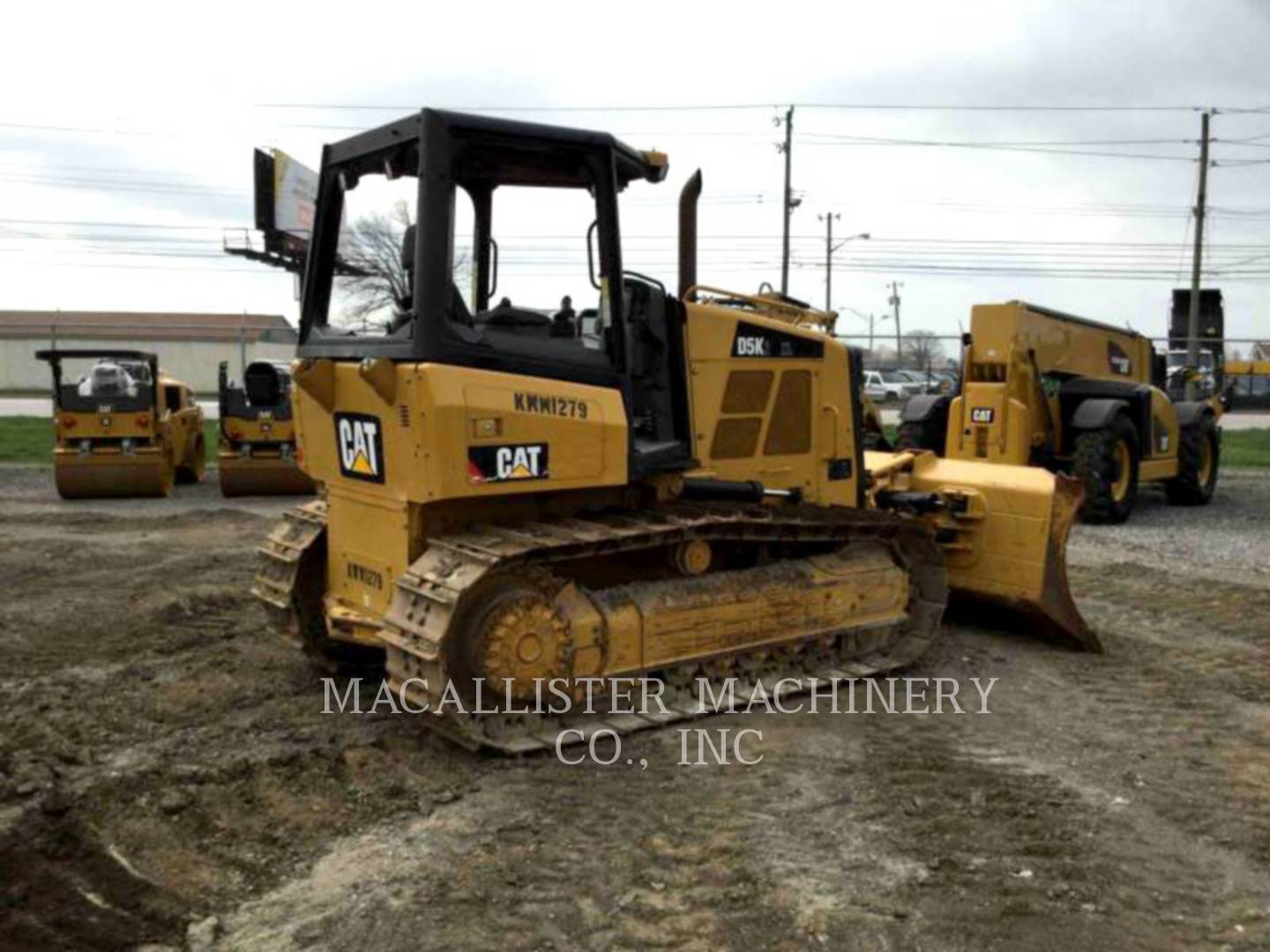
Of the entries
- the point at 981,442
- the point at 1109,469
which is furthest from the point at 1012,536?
the point at 1109,469

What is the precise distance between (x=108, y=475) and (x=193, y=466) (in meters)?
2.44

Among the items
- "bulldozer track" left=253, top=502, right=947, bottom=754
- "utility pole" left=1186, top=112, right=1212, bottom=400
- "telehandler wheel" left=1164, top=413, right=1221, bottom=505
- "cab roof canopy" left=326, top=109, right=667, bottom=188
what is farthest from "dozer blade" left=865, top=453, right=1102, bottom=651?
"utility pole" left=1186, top=112, right=1212, bottom=400

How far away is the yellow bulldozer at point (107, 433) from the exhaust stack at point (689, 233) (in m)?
10.5

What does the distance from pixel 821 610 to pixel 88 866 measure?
3730 millimetres

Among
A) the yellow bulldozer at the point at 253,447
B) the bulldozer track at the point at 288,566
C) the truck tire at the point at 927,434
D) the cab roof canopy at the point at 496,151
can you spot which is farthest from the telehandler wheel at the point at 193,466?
the cab roof canopy at the point at 496,151

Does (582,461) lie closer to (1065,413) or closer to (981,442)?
(981,442)

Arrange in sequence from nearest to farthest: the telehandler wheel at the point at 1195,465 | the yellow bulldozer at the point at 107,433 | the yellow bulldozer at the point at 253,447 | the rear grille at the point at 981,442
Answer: the rear grille at the point at 981,442 < the yellow bulldozer at the point at 107,433 < the telehandler wheel at the point at 1195,465 < the yellow bulldozer at the point at 253,447

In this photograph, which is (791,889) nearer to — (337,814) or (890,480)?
(337,814)

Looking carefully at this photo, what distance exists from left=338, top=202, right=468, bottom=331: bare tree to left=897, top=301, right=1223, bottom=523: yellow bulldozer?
28.4 ft

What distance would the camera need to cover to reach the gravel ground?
3.57 meters

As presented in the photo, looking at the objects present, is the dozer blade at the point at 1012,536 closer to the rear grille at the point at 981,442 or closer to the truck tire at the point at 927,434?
the rear grille at the point at 981,442

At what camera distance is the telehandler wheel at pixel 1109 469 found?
12.5 metres

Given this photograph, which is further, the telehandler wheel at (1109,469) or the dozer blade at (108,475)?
the dozer blade at (108,475)

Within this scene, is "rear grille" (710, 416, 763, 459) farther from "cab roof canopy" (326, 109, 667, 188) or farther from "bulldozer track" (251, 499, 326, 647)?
"bulldozer track" (251, 499, 326, 647)
